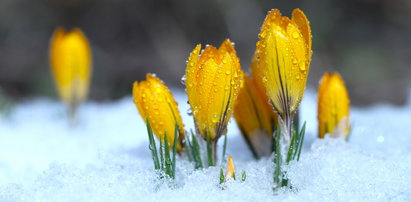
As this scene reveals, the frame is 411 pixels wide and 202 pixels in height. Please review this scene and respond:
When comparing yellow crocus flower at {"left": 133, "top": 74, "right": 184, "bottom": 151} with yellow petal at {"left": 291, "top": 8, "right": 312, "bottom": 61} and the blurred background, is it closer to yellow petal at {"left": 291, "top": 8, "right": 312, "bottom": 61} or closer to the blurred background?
yellow petal at {"left": 291, "top": 8, "right": 312, "bottom": 61}

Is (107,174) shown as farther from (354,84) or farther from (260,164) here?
(354,84)

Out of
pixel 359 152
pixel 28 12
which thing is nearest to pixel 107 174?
pixel 359 152

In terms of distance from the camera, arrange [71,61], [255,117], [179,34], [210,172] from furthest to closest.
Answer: [179,34], [71,61], [255,117], [210,172]

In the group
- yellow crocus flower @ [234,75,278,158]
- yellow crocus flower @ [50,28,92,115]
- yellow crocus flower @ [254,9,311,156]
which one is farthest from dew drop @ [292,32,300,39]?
yellow crocus flower @ [50,28,92,115]

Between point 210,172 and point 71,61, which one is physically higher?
point 71,61

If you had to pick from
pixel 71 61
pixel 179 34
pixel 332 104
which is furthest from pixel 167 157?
pixel 179 34

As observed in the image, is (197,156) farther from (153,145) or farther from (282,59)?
(282,59)

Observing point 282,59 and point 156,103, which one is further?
point 156,103

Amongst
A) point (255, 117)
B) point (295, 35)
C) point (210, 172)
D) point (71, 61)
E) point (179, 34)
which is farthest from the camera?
point (179, 34)

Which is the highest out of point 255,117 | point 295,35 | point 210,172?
point 295,35
